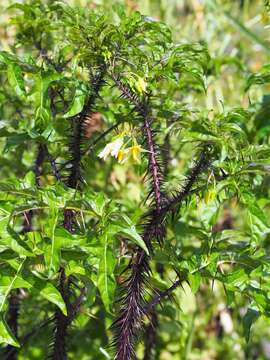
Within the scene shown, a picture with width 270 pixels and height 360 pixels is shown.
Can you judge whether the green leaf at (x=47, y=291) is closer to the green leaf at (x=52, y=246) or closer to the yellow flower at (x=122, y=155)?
the green leaf at (x=52, y=246)

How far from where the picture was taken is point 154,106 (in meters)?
2.11

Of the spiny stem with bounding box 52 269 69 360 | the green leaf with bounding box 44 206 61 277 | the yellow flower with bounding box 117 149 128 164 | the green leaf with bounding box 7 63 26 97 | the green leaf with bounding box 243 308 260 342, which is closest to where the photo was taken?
the green leaf with bounding box 44 206 61 277

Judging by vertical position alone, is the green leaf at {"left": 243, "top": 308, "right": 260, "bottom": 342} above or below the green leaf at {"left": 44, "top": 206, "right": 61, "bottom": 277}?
below

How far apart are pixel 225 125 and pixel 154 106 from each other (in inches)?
17.7

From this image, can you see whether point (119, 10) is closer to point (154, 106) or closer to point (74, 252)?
point (154, 106)

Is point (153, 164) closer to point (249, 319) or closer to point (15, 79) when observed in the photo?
point (15, 79)

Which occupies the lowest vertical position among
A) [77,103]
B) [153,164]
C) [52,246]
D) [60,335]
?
[60,335]

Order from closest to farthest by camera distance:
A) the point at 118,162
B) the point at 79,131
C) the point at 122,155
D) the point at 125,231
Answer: the point at 125,231 < the point at 122,155 < the point at 118,162 < the point at 79,131

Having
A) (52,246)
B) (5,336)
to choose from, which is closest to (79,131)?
(52,246)

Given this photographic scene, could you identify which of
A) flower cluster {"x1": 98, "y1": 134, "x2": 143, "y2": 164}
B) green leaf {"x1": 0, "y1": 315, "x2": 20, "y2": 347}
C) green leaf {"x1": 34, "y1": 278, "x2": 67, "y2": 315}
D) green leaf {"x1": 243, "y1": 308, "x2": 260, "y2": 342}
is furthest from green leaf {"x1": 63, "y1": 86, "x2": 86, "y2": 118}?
green leaf {"x1": 243, "y1": 308, "x2": 260, "y2": 342}

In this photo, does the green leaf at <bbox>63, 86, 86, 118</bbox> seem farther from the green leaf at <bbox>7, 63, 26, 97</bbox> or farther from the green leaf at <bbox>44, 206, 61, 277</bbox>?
the green leaf at <bbox>44, 206, 61, 277</bbox>

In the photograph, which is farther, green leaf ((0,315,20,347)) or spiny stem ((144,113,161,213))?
spiny stem ((144,113,161,213))

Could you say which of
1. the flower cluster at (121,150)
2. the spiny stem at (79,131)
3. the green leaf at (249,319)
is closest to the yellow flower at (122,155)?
the flower cluster at (121,150)

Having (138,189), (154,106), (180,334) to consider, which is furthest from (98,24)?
(180,334)
